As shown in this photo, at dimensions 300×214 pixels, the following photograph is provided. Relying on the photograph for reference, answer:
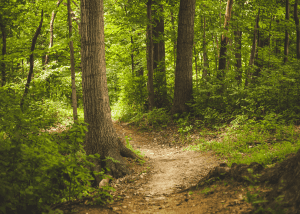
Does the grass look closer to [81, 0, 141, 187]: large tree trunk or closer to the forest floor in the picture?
the forest floor

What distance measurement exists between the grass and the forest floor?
1.50 ft

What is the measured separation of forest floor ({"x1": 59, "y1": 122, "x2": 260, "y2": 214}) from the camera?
11.5ft

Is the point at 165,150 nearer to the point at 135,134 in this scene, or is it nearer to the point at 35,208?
→ the point at 135,134

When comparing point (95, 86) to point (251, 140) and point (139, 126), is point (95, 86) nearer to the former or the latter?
point (251, 140)

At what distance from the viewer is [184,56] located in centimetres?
1095

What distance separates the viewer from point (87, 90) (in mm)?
5922

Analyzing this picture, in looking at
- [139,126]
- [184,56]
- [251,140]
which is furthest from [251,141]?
[139,126]

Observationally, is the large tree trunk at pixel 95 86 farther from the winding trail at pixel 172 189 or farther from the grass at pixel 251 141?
the grass at pixel 251 141

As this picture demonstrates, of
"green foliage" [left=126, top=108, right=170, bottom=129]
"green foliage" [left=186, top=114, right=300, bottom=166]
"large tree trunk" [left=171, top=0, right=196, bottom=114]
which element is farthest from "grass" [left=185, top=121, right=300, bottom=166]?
"green foliage" [left=126, top=108, right=170, bottom=129]

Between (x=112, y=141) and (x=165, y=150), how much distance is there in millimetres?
3676

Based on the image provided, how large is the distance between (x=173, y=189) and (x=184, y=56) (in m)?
7.53

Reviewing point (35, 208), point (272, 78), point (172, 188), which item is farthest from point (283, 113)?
point (35, 208)

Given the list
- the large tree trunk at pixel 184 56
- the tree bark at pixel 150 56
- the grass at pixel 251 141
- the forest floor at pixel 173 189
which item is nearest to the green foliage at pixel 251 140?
the grass at pixel 251 141

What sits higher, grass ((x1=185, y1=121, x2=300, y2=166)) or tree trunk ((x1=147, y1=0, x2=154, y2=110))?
tree trunk ((x1=147, y1=0, x2=154, y2=110))
